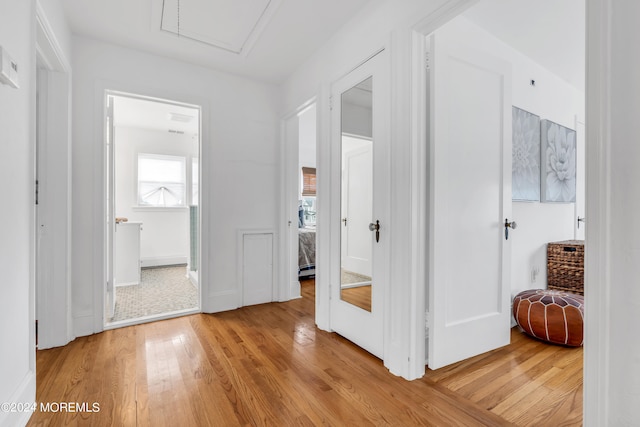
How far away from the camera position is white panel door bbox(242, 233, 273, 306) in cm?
327

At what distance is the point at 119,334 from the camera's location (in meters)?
2.50

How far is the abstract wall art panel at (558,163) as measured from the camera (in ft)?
9.40

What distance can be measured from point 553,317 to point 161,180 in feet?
19.6

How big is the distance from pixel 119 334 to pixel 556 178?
4311 millimetres

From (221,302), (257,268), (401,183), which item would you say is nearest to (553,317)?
(401,183)

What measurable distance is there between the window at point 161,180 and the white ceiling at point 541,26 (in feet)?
17.4

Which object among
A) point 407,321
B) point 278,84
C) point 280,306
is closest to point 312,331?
point 280,306

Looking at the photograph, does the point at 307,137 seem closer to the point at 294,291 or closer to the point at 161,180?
the point at 161,180

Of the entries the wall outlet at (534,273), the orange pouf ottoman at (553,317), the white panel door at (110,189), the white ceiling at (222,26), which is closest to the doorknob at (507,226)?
the orange pouf ottoman at (553,317)

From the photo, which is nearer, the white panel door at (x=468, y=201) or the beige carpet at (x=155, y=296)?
the white panel door at (x=468, y=201)

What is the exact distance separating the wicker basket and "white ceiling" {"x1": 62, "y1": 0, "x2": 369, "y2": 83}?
2.86m

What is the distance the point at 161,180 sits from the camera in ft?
18.4

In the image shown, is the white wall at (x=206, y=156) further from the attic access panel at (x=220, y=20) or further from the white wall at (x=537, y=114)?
the white wall at (x=537, y=114)

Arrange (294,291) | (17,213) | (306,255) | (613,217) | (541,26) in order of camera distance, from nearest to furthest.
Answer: (613,217) → (17,213) → (541,26) → (294,291) → (306,255)
